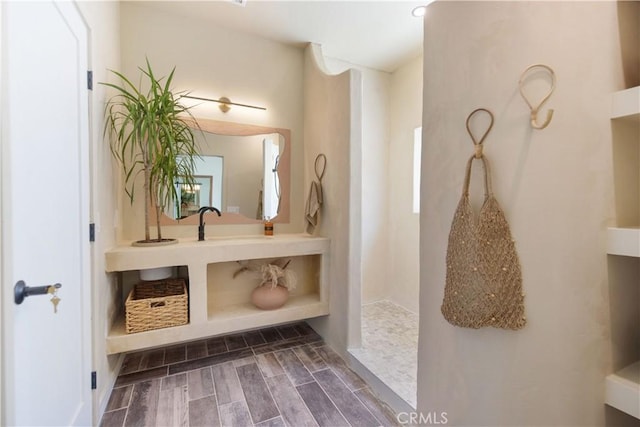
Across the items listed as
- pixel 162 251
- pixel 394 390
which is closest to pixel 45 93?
pixel 162 251

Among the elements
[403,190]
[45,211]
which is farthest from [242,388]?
[403,190]

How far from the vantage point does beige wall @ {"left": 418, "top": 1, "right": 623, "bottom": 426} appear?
2.71 feet

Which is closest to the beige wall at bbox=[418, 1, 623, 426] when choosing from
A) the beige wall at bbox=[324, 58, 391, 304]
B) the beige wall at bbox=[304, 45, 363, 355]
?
the beige wall at bbox=[304, 45, 363, 355]

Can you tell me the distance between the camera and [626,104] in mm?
771

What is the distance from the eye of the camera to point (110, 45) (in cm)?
196

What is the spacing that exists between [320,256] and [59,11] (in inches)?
85.1

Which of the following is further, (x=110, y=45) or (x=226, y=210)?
(x=226, y=210)

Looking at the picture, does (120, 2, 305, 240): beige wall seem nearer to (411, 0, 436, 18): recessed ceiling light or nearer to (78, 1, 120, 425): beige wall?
(78, 1, 120, 425): beige wall

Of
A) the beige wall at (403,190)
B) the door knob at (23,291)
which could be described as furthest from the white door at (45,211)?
the beige wall at (403,190)

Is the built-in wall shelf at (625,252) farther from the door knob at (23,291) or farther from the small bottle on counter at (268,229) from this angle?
the small bottle on counter at (268,229)

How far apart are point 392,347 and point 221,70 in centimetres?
286

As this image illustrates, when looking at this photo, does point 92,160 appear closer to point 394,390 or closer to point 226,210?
point 226,210

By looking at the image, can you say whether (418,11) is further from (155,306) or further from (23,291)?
(155,306)

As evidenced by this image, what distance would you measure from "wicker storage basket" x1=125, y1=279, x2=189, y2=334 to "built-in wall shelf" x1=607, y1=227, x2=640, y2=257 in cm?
227
